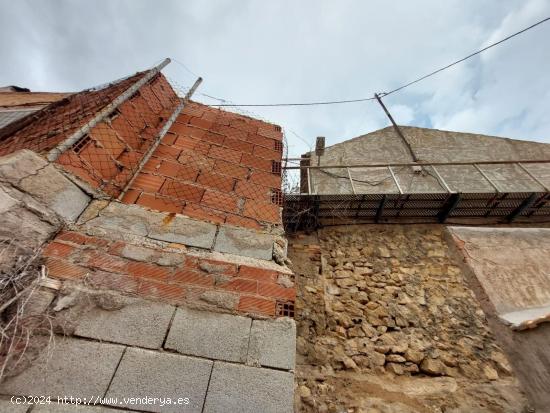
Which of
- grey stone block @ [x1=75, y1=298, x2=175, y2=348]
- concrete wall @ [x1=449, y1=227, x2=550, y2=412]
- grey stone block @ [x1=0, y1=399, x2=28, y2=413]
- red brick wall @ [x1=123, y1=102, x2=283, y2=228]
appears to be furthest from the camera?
concrete wall @ [x1=449, y1=227, x2=550, y2=412]

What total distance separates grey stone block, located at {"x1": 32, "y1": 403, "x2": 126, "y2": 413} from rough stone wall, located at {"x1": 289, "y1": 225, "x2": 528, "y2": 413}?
2.22 m

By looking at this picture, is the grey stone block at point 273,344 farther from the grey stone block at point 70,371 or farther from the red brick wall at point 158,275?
the grey stone block at point 70,371

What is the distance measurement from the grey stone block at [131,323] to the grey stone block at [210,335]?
6cm

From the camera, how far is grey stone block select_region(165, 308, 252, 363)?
4.66 ft

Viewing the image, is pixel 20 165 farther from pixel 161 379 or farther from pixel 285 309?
pixel 285 309

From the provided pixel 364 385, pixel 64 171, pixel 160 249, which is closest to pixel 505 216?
pixel 364 385

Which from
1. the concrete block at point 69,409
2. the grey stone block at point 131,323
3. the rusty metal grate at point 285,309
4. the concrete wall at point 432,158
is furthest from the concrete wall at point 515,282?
the concrete block at point 69,409

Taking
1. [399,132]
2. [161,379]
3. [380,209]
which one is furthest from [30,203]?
[399,132]

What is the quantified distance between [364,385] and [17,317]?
3.12 metres

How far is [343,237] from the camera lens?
4.96 metres

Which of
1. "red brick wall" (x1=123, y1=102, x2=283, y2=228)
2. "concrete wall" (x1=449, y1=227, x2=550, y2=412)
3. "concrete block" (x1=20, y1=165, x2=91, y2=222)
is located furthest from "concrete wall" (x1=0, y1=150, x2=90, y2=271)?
"concrete wall" (x1=449, y1=227, x2=550, y2=412)

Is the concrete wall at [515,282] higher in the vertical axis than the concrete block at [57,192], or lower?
higher

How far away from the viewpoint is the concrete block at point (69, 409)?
1.15 m

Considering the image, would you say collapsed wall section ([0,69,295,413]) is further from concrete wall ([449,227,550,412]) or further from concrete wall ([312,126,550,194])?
concrete wall ([312,126,550,194])
